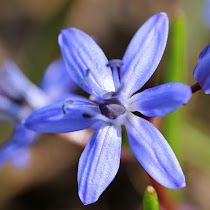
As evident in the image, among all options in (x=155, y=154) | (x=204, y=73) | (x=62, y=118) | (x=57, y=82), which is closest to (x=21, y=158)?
(x=57, y=82)

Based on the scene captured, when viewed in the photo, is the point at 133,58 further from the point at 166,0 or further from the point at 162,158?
the point at 166,0

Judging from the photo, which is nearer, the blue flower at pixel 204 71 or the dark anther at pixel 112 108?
the blue flower at pixel 204 71

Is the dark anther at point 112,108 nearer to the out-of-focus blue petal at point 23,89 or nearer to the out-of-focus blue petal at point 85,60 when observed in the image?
the out-of-focus blue petal at point 85,60

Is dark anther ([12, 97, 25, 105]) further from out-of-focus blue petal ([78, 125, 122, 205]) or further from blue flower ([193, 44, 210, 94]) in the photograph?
blue flower ([193, 44, 210, 94])

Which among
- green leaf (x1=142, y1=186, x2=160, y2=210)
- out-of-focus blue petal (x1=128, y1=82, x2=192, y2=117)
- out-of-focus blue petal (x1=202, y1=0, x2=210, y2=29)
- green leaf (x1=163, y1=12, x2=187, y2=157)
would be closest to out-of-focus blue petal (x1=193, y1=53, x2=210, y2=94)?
out-of-focus blue petal (x1=128, y1=82, x2=192, y2=117)

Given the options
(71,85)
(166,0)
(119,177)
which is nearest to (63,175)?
(119,177)

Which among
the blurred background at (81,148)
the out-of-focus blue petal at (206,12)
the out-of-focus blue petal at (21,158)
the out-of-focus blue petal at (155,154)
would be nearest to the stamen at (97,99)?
the out-of-focus blue petal at (155,154)
